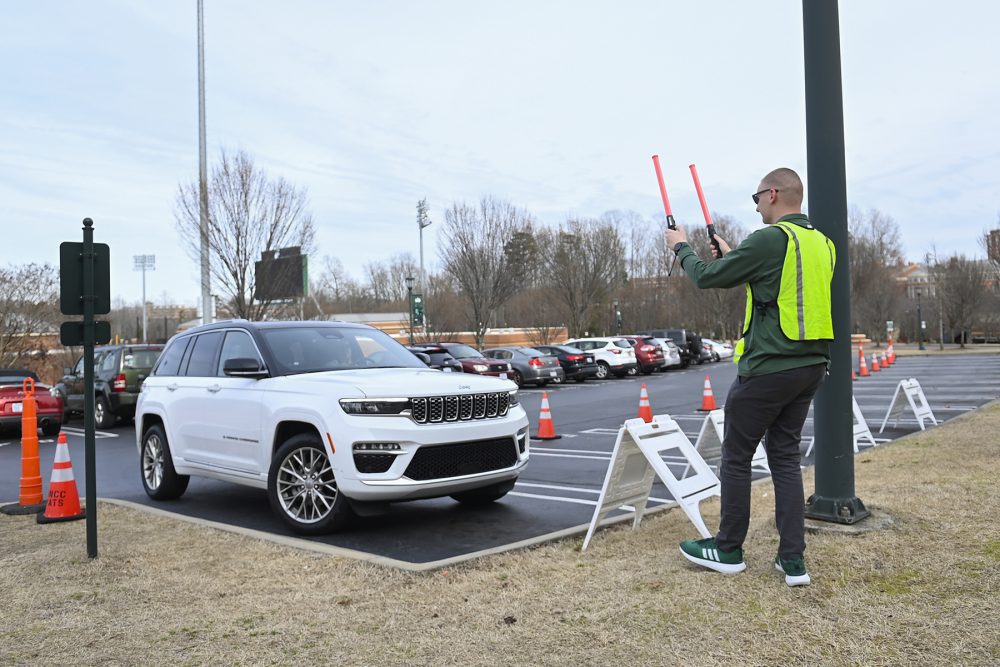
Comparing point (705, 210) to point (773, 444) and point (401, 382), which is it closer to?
point (773, 444)

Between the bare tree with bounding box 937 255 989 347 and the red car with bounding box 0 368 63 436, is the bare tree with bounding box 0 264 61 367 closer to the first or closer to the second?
the red car with bounding box 0 368 63 436

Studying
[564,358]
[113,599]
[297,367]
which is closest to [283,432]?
[297,367]

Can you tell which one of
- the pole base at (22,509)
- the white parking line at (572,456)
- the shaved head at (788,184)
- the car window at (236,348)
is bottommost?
the white parking line at (572,456)

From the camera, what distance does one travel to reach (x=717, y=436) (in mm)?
7555

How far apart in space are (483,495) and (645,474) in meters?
2.02

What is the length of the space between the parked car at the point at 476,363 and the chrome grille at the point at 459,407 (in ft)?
57.4

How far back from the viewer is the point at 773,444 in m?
4.43

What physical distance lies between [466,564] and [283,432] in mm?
2336

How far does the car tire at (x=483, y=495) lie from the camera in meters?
7.35

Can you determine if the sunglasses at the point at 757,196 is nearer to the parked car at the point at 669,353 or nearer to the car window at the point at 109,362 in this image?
the car window at the point at 109,362

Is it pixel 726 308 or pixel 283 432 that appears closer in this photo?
pixel 283 432

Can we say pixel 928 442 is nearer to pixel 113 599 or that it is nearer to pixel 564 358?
pixel 113 599

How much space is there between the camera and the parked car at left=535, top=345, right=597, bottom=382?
31.0 meters

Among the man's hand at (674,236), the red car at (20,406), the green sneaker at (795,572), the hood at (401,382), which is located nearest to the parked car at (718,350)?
the red car at (20,406)
